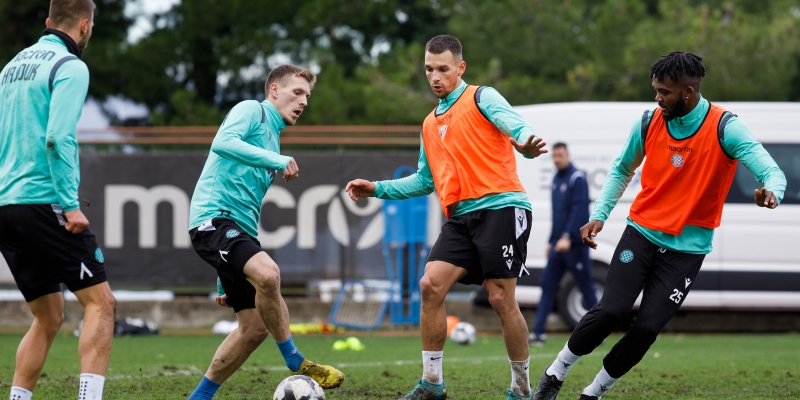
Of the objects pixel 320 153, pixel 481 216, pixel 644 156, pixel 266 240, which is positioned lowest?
pixel 266 240

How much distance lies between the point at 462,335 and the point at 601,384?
17.8ft

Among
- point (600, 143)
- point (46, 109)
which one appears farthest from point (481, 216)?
point (600, 143)

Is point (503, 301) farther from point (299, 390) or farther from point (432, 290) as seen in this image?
point (299, 390)

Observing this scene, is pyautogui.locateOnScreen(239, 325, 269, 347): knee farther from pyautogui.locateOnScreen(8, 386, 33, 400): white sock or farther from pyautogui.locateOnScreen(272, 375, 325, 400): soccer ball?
pyautogui.locateOnScreen(8, 386, 33, 400): white sock

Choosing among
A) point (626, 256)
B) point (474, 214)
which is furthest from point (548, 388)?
point (474, 214)

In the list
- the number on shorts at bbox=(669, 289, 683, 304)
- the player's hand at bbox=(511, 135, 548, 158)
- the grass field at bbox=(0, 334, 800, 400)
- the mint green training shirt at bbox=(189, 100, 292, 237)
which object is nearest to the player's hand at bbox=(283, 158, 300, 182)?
the mint green training shirt at bbox=(189, 100, 292, 237)

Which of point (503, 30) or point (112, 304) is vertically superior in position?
point (503, 30)

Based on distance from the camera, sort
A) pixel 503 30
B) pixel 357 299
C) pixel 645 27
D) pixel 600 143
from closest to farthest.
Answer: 1. pixel 600 143
2. pixel 357 299
3. pixel 645 27
4. pixel 503 30

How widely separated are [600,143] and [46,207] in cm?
853

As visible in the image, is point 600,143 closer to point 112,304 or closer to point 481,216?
point 481,216

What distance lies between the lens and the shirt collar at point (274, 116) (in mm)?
5979

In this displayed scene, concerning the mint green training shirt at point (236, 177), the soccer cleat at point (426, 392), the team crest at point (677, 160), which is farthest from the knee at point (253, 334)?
the team crest at point (677, 160)

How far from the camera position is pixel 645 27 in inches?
742

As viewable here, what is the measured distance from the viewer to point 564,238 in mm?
10539
